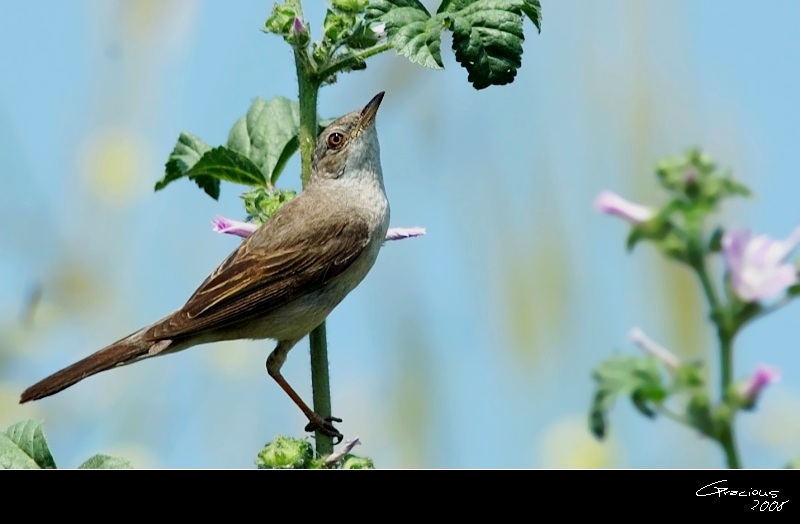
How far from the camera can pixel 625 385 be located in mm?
1661

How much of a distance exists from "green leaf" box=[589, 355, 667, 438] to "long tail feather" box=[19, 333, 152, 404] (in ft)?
8.13

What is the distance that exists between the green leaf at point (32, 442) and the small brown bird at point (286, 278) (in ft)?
3.34

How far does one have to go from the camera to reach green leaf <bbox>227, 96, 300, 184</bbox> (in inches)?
133

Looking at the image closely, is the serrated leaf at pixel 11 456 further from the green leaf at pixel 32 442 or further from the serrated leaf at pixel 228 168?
the serrated leaf at pixel 228 168

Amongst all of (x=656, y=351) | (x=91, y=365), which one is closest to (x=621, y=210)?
(x=656, y=351)

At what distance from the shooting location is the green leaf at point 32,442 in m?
2.87

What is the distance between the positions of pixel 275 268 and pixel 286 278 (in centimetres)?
7

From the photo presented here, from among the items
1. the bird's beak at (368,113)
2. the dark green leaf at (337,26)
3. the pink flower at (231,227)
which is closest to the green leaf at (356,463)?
the pink flower at (231,227)

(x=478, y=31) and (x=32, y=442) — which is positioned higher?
(x=478, y=31)

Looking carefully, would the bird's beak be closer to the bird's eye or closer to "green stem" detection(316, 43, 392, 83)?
the bird's eye

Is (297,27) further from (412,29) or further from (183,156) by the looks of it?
(183,156)

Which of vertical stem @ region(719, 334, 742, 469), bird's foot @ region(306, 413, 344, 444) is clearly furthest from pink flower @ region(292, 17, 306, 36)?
vertical stem @ region(719, 334, 742, 469)

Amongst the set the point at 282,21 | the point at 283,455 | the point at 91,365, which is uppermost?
the point at 282,21
